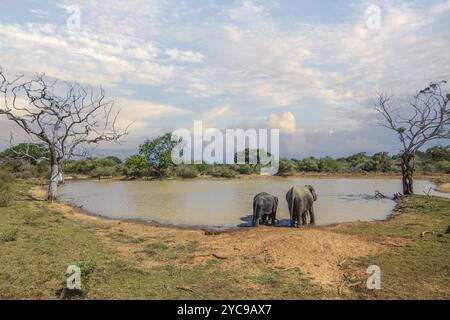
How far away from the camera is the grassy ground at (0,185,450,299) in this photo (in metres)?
6.43

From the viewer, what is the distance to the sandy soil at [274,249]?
7.86 m

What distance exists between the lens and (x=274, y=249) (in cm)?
868

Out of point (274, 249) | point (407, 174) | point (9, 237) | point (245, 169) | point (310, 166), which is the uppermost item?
point (310, 166)

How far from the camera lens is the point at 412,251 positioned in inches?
350

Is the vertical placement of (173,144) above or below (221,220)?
above

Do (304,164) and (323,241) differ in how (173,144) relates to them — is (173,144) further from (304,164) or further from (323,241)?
(323,241)

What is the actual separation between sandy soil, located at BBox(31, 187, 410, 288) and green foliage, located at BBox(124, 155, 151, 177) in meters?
30.6

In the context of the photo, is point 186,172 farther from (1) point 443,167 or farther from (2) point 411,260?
(2) point 411,260

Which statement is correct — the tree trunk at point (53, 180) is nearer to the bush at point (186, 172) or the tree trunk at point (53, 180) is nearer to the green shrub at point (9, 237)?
the green shrub at point (9, 237)

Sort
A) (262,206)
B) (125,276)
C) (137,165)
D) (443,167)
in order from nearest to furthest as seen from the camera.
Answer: (125,276), (262,206), (137,165), (443,167)

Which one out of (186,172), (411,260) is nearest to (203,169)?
(186,172)

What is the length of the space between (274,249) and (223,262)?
1.32 meters

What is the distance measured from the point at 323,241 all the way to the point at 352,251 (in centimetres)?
72

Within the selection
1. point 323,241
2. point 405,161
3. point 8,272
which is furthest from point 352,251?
point 405,161
